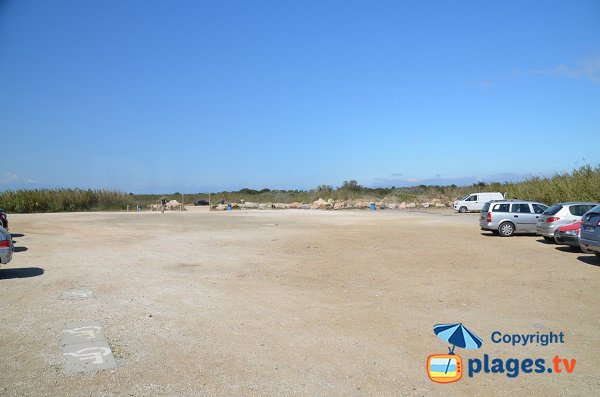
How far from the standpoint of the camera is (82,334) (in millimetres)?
7203

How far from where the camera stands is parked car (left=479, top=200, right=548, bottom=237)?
23.0 metres

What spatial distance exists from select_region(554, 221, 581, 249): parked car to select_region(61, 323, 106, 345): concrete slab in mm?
15553

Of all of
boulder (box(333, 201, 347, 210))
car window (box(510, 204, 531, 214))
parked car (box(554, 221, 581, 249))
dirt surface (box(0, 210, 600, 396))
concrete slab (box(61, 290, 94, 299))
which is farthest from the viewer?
boulder (box(333, 201, 347, 210))

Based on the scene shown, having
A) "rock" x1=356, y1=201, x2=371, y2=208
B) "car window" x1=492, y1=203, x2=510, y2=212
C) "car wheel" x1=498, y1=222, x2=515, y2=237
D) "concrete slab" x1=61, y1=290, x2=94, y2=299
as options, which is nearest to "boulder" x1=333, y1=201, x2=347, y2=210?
"rock" x1=356, y1=201, x2=371, y2=208

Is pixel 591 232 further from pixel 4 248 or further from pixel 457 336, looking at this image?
pixel 4 248

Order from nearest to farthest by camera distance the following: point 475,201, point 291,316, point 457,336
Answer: point 457,336
point 291,316
point 475,201

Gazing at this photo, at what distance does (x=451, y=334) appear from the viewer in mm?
7461

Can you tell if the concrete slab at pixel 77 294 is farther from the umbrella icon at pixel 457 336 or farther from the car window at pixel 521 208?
the car window at pixel 521 208

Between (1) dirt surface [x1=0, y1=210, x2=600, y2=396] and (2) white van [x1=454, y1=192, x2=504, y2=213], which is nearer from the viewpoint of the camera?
(1) dirt surface [x1=0, y1=210, x2=600, y2=396]

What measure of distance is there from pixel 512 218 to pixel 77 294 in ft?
62.5

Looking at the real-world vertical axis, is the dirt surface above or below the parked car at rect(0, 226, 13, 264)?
below

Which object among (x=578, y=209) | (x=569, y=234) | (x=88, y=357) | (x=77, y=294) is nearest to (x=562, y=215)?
(x=578, y=209)

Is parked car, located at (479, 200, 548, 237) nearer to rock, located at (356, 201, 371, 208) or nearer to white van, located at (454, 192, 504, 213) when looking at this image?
white van, located at (454, 192, 504, 213)

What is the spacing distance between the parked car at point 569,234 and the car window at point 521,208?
16.5ft
